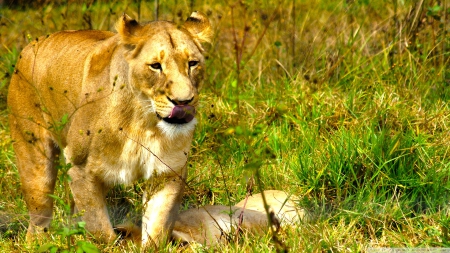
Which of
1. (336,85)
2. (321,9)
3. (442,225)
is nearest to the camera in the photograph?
(442,225)

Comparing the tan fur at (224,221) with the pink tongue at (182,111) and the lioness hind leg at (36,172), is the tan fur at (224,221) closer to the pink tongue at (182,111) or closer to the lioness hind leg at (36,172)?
the lioness hind leg at (36,172)

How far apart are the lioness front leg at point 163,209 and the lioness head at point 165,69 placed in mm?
302

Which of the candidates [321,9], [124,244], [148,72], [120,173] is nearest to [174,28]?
[148,72]

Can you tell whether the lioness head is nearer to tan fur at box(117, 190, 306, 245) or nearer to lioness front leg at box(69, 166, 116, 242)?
lioness front leg at box(69, 166, 116, 242)

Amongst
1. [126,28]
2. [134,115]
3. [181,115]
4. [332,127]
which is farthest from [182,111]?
[332,127]

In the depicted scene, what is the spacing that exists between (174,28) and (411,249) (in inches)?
50.9

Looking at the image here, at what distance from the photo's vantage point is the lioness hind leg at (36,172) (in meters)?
3.56

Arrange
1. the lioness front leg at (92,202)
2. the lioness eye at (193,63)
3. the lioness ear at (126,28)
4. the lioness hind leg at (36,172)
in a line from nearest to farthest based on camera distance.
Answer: the lioness eye at (193,63) < the lioness ear at (126,28) < the lioness front leg at (92,202) < the lioness hind leg at (36,172)

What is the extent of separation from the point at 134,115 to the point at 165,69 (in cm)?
31

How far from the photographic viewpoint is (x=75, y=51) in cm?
358

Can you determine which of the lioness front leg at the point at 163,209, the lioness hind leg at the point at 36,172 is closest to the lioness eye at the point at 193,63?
Answer: the lioness front leg at the point at 163,209

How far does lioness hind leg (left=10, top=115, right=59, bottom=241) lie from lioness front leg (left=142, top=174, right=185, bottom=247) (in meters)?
0.60

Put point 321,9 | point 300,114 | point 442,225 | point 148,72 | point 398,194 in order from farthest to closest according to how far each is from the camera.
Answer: point 321,9 < point 300,114 < point 398,194 < point 442,225 < point 148,72

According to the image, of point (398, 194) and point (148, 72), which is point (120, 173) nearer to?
point (148, 72)
